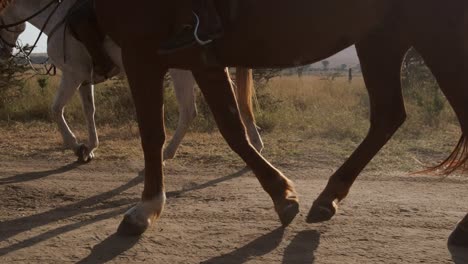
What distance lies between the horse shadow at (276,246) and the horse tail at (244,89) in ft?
9.16

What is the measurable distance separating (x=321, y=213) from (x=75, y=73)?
3.83m

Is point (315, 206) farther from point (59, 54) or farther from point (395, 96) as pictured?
point (59, 54)

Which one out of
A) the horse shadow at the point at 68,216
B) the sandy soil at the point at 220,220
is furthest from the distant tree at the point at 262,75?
the horse shadow at the point at 68,216

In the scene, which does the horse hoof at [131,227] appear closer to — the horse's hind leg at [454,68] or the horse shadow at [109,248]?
the horse shadow at [109,248]

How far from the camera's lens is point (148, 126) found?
3.67m

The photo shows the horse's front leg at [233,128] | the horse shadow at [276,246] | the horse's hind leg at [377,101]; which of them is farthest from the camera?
the horse's hind leg at [377,101]

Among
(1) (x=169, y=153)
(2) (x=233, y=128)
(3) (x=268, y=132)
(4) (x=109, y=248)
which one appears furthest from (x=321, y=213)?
(3) (x=268, y=132)

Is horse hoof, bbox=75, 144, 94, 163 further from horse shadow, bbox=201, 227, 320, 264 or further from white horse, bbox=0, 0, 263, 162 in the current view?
horse shadow, bbox=201, 227, 320, 264

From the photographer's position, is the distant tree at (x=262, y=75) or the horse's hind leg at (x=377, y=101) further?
the distant tree at (x=262, y=75)

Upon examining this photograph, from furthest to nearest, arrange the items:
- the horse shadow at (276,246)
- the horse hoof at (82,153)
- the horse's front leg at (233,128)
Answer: the horse hoof at (82,153)
the horse's front leg at (233,128)
the horse shadow at (276,246)

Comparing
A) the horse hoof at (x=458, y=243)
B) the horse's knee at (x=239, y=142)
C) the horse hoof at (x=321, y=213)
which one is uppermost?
the horse's knee at (x=239, y=142)

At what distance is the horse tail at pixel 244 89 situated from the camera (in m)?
6.09

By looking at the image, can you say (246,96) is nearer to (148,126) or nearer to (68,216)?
(148,126)

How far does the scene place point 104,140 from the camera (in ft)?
27.3
